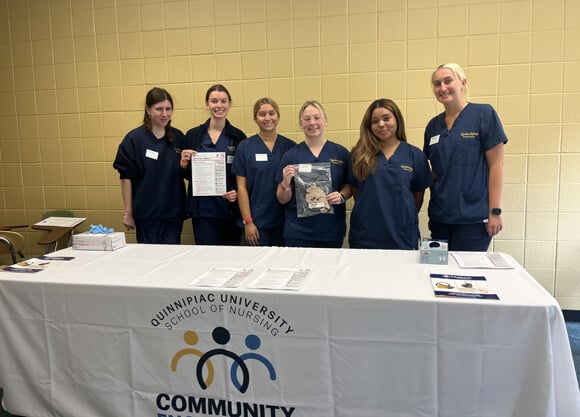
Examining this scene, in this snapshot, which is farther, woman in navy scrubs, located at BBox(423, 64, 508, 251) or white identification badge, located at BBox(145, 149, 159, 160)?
white identification badge, located at BBox(145, 149, 159, 160)

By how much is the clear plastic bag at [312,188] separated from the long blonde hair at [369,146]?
0.19m

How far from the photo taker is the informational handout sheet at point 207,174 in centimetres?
293

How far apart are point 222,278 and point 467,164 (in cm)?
156

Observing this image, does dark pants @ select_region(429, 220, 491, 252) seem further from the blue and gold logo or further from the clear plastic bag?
the blue and gold logo

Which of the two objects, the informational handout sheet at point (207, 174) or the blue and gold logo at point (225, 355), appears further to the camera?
the informational handout sheet at point (207, 174)

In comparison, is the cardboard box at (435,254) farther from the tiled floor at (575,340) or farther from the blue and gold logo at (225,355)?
the tiled floor at (575,340)

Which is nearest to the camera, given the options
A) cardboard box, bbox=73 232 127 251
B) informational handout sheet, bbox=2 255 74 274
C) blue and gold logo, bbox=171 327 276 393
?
blue and gold logo, bbox=171 327 276 393

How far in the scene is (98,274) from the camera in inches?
73.6

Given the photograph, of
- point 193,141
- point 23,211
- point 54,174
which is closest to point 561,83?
point 193,141

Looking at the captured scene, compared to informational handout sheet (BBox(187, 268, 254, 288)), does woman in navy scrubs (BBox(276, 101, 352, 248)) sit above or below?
above

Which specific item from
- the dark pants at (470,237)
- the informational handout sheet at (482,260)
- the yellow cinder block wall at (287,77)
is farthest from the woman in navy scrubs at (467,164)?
the yellow cinder block wall at (287,77)

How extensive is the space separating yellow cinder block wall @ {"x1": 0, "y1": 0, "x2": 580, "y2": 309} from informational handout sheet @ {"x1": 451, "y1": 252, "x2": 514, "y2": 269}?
1339 mm

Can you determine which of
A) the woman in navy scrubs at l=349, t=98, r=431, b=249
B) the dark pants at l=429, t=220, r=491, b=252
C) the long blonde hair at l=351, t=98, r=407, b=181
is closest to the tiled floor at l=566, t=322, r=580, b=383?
the dark pants at l=429, t=220, r=491, b=252

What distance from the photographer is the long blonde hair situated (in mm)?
2439
